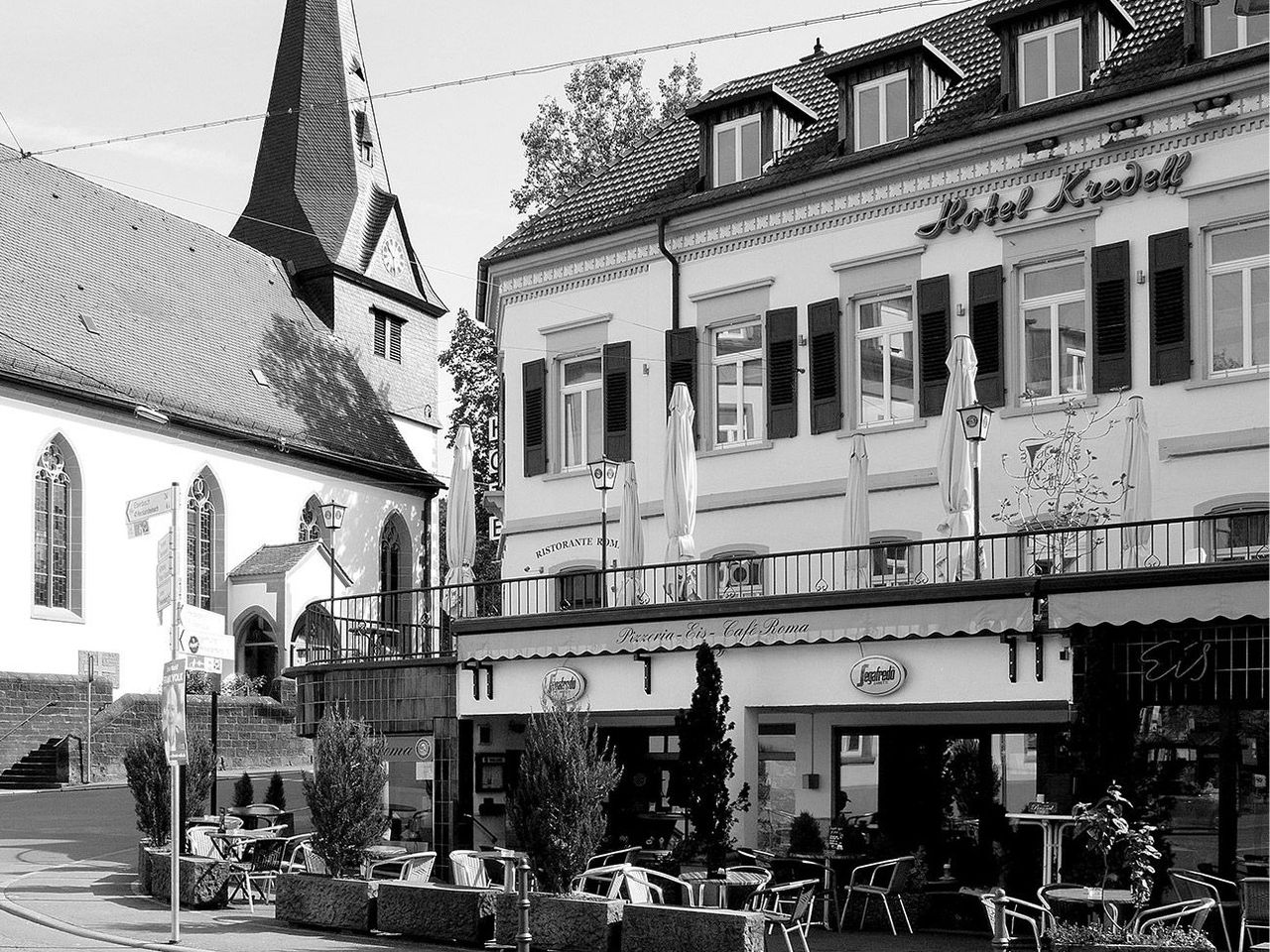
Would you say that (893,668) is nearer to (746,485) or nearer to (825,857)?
(825,857)

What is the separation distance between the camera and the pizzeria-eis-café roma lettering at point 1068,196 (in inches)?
762

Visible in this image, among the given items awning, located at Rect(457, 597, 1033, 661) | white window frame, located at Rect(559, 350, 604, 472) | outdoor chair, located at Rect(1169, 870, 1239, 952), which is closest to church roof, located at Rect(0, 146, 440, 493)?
white window frame, located at Rect(559, 350, 604, 472)

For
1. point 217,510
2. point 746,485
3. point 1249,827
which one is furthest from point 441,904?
point 217,510

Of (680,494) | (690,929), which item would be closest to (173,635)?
(690,929)

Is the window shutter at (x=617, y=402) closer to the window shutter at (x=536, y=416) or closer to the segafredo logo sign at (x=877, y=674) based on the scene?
the window shutter at (x=536, y=416)

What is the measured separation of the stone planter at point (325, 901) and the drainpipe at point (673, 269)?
35.1ft

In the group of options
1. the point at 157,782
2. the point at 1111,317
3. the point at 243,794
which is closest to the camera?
the point at 157,782

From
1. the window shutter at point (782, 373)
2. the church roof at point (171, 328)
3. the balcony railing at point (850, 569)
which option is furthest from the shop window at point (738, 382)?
the church roof at point (171, 328)

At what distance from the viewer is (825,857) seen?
1645 cm

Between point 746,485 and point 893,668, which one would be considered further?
point 746,485

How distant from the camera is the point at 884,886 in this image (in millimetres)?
16578

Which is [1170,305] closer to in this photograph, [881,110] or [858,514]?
[858,514]

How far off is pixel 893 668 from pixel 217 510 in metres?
31.6

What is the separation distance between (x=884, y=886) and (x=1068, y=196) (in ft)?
28.7
